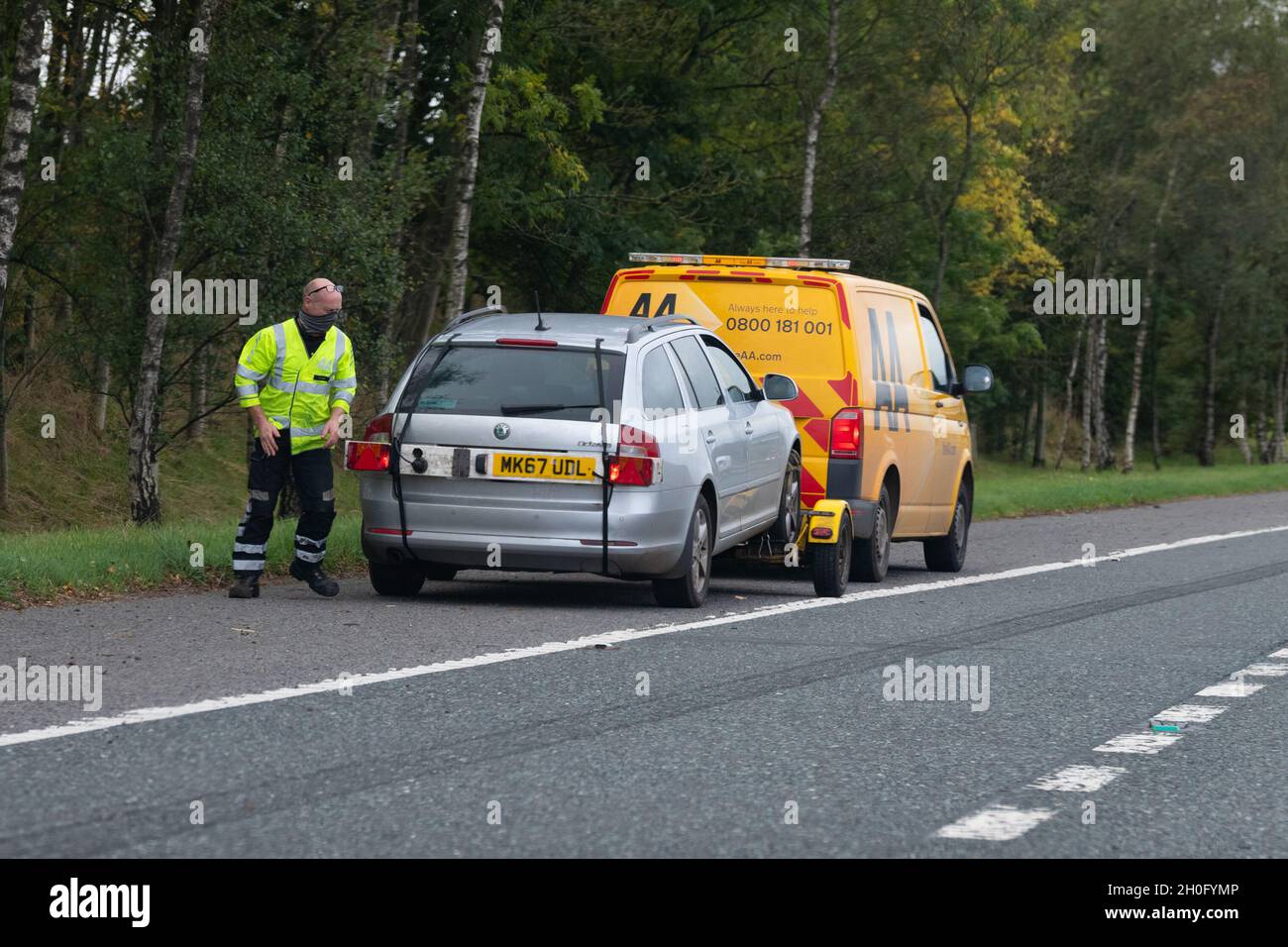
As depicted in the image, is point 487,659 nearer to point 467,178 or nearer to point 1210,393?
point 467,178

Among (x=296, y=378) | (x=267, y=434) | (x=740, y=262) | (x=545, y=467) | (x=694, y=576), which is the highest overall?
(x=740, y=262)

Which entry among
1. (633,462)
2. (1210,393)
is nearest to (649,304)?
(633,462)

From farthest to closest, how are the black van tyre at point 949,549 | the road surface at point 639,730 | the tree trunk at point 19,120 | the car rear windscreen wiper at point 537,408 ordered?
the tree trunk at point 19,120 < the black van tyre at point 949,549 < the car rear windscreen wiper at point 537,408 < the road surface at point 639,730

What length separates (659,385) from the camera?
40.7 ft

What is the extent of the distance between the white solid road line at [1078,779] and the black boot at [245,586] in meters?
6.32

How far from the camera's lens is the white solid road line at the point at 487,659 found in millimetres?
7258

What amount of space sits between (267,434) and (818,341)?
14.1 feet

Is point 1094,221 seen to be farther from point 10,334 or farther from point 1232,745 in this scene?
point 1232,745

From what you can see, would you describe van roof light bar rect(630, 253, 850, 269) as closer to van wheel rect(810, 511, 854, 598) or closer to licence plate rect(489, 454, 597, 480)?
van wheel rect(810, 511, 854, 598)

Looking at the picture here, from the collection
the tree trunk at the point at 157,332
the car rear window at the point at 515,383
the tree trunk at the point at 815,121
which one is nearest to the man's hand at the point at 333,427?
the car rear window at the point at 515,383

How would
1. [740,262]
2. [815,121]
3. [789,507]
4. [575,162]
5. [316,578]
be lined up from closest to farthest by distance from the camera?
[316,578] < [789,507] < [740,262] < [575,162] < [815,121]

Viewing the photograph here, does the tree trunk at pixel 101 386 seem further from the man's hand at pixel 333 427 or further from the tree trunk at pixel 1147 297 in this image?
the tree trunk at pixel 1147 297

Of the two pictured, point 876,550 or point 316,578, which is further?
point 876,550

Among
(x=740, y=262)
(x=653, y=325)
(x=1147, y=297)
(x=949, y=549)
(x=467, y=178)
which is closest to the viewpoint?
(x=653, y=325)
